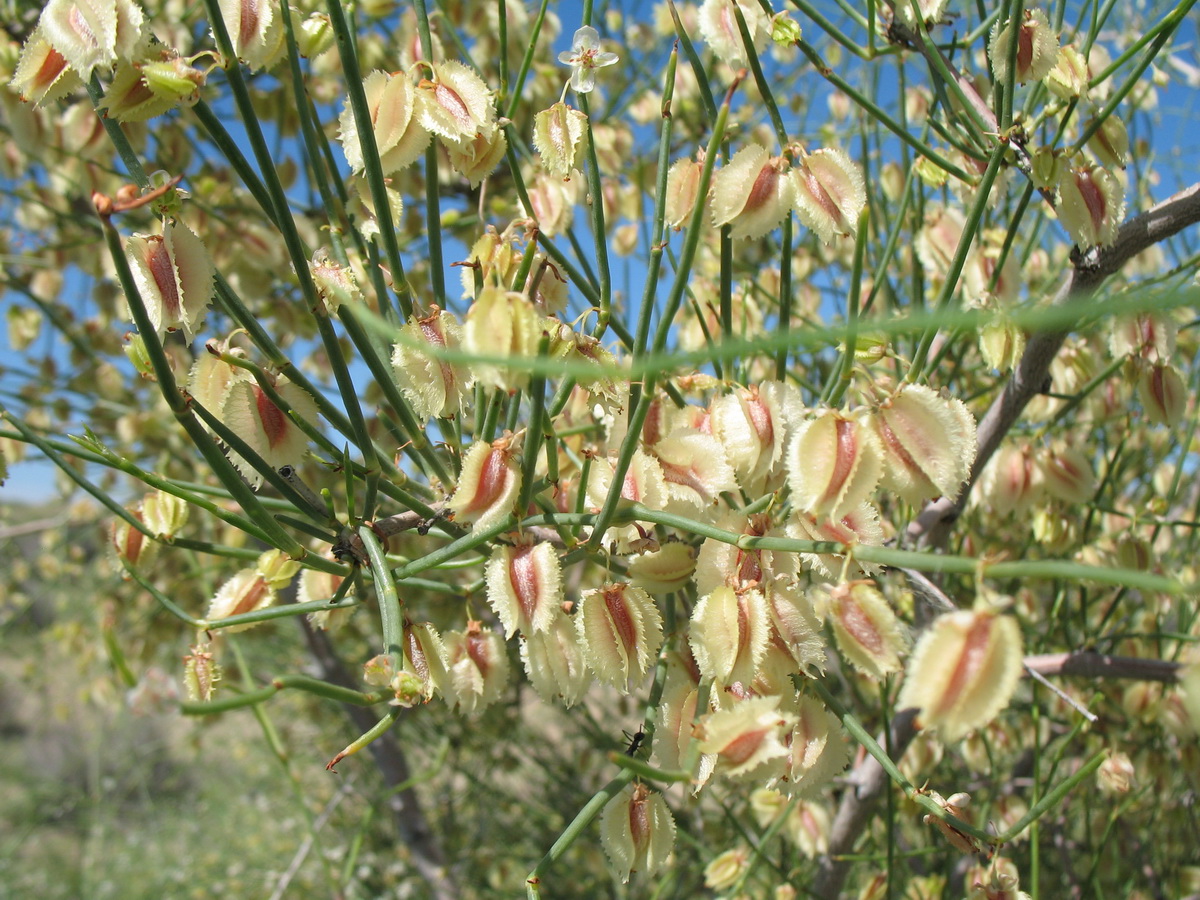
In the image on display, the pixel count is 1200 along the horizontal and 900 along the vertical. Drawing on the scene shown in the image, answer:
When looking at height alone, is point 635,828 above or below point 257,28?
below

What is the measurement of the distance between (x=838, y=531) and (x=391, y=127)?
21.8 inches

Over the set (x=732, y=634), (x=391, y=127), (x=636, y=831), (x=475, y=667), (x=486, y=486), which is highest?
(x=391, y=127)

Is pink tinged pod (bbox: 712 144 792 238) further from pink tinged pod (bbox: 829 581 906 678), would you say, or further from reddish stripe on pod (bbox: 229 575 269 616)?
reddish stripe on pod (bbox: 229 575 269 616)

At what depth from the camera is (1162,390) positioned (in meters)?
1.09

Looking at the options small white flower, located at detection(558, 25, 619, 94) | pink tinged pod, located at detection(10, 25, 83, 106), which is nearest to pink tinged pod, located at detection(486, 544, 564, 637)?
small white flower, located at detection(558, 25, 619, 94)

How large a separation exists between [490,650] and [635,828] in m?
0.22

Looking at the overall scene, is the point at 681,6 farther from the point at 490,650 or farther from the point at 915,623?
the point at 490,650

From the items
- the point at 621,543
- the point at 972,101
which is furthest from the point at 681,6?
the point at 621,543

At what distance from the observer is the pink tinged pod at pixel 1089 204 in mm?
836

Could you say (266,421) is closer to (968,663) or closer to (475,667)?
(475,667)

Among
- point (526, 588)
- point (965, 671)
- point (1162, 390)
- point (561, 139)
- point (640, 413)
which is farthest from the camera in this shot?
point (1162, 390)

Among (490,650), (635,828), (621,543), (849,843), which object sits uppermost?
(621,543)

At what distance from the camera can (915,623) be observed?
5.21ft

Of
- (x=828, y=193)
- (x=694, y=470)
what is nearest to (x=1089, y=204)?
(x=828, y=193)
